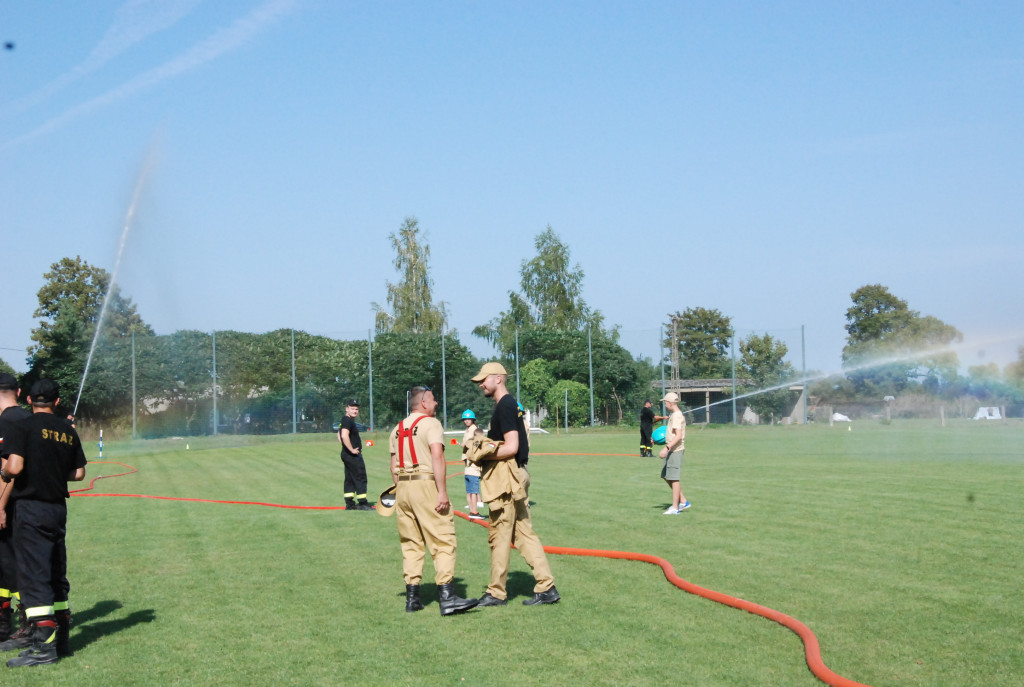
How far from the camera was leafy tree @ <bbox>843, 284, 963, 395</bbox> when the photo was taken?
53156 millimetres

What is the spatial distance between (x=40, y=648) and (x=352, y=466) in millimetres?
9264

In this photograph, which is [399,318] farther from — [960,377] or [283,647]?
[283,647]

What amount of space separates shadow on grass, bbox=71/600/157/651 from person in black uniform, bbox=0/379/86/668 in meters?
0.44

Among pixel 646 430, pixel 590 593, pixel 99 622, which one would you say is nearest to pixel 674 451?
pixel 590 593

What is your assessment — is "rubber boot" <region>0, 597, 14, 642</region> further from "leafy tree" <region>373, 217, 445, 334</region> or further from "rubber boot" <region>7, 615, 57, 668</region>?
"leafy tree" <region>373, 217, 445, 334</region>

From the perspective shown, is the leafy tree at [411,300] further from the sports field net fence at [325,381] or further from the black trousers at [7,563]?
the black trousers at [7,563]

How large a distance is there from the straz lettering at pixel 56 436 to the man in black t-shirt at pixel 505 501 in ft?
11.1

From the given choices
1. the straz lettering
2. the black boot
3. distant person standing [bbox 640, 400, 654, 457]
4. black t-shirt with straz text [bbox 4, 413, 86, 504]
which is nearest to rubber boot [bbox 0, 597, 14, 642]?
black t-shirt with straz text [bbox 4, 413, 86, 504]

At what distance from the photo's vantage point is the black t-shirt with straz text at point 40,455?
688 cm

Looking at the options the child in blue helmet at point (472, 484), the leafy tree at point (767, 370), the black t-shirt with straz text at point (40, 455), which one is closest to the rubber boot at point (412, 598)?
the black t-shirt with straz text at point (40, 455)

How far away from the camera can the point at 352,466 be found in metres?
15.9

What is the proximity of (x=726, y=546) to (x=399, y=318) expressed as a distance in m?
61.1

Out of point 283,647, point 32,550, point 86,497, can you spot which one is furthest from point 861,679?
point 86,497

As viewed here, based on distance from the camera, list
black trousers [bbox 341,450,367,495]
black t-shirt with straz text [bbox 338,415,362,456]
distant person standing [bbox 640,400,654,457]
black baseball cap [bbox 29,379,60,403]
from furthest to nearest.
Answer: distant person standing [bbox 640,400,654,457], black trousers [bbox 341,450,367,495], black t-shirt with straz text [bbox 338,415,362,456], black baseball cap [bbox 29,379,60,403]
